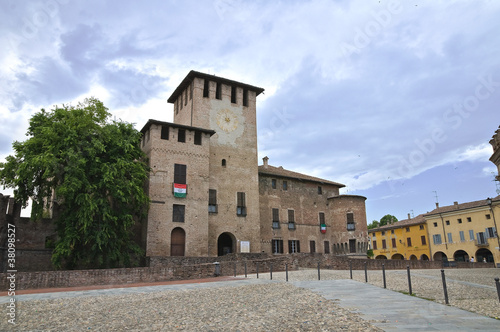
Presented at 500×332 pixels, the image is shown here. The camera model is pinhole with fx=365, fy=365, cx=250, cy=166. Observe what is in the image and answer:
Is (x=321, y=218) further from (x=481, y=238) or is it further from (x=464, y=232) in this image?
(x=481, y=238)

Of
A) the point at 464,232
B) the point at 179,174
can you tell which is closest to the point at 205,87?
the point at 179,174

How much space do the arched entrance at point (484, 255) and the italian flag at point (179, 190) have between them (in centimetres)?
3743

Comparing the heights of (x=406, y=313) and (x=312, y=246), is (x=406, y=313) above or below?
below

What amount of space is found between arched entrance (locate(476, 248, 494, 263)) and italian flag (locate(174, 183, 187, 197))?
123 feet

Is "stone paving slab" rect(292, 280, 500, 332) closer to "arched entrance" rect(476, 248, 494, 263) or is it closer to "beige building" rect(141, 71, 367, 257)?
"beige building" rect(141, 71, 367, 257)

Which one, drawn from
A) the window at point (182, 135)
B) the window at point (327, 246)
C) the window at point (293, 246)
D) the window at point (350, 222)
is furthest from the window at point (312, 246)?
the window at point (182, 135)

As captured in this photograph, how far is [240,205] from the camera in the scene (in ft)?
110

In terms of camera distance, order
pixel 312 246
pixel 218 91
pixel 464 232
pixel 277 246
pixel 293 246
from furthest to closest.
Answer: pixel 464 232 → pixel 312 246 → pixel 293 246 → pixel 277 246 → pixel 218 91

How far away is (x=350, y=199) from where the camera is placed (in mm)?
41188

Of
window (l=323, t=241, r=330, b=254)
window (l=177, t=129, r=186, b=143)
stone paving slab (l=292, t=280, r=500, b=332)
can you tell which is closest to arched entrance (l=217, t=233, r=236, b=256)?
window (l=177, t=129, r=186, b=143)

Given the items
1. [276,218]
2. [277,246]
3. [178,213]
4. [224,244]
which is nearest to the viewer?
[178,213]

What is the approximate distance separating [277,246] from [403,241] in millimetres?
→ 28195

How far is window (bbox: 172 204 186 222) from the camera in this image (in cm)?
2890

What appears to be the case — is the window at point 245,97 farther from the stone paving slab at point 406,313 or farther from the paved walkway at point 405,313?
the stone paving slab at point 406,313
